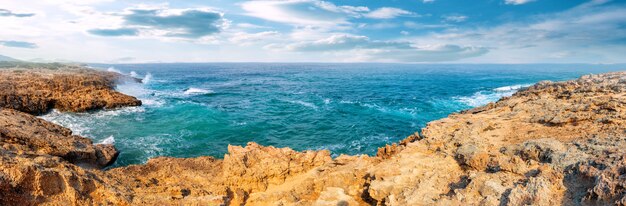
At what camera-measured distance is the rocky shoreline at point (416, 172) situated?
7.63 m

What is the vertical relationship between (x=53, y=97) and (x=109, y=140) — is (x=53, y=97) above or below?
above

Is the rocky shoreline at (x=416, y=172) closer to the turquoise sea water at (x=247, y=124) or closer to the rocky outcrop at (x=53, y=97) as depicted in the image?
the turquoise sea water at (x=247, y=124)

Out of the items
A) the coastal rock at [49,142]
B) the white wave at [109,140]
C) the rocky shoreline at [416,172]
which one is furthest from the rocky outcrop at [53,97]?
the rocky shoreline at [416,172]

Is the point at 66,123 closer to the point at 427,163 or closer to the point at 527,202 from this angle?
the point at 427,163

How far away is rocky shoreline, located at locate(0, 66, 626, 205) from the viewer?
7.63 meters

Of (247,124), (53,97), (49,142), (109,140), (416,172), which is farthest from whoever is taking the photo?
(53,97)

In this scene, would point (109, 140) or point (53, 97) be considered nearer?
point (109, 140)

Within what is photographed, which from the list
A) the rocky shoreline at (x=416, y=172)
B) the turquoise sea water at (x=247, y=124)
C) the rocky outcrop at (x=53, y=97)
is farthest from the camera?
the rocky outcrop at (x=53, y=97)

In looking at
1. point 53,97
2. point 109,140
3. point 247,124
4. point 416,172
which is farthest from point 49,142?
point 53,97

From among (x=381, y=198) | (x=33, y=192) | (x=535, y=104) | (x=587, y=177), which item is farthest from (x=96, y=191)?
(x=535, y=104)

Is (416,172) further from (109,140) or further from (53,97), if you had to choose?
(53,97)

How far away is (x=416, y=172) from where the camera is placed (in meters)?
9.57

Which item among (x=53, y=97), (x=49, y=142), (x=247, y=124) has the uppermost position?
(x=53, y=97)

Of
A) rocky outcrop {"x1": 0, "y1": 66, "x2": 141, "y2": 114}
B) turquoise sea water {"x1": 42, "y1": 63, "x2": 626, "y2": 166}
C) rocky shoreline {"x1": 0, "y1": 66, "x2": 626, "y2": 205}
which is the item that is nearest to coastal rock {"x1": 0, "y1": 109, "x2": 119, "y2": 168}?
rocky shoreline {"x1": 0, "y1": 66, "x2": 626, "y2": 205}
